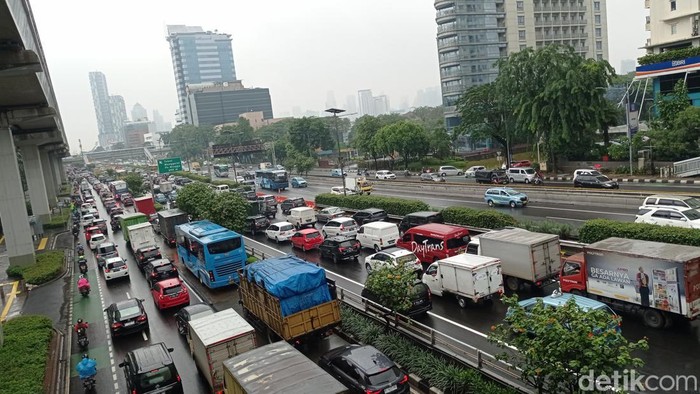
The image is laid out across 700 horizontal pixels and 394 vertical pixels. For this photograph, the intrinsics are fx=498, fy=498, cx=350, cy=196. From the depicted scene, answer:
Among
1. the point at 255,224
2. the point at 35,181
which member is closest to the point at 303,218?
the point at 255,224

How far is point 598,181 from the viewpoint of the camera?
40.6 m

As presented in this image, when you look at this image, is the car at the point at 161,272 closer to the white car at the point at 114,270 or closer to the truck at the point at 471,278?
the white car at the point at 114,270

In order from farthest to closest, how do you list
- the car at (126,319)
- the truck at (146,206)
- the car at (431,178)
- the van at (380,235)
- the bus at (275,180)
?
the bus at (275,180) < the car at (431,178) < the truck at (146,206) < the van at (380,235) < the car at (126,319)

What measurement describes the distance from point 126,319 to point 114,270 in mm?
10844

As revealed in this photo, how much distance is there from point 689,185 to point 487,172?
1845 centimetres

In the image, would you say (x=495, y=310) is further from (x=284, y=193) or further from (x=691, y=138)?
(x=284, y=193)

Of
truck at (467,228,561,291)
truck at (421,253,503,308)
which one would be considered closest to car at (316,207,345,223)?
truck at (467,228,561,291)

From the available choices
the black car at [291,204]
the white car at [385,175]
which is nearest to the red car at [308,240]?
the black car at [291,204]

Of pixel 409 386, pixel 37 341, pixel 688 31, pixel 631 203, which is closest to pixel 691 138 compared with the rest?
pixel 631 203

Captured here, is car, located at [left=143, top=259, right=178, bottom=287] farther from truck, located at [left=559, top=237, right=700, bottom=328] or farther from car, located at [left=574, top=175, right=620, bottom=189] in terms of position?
Result: car, located at [left=574, top=175, right=620, bottom=189]

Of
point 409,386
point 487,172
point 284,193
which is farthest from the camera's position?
point 284,193

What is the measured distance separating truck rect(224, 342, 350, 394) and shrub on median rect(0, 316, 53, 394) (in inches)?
282

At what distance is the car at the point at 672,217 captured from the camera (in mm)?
23458

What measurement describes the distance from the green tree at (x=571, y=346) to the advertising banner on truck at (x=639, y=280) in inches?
246
